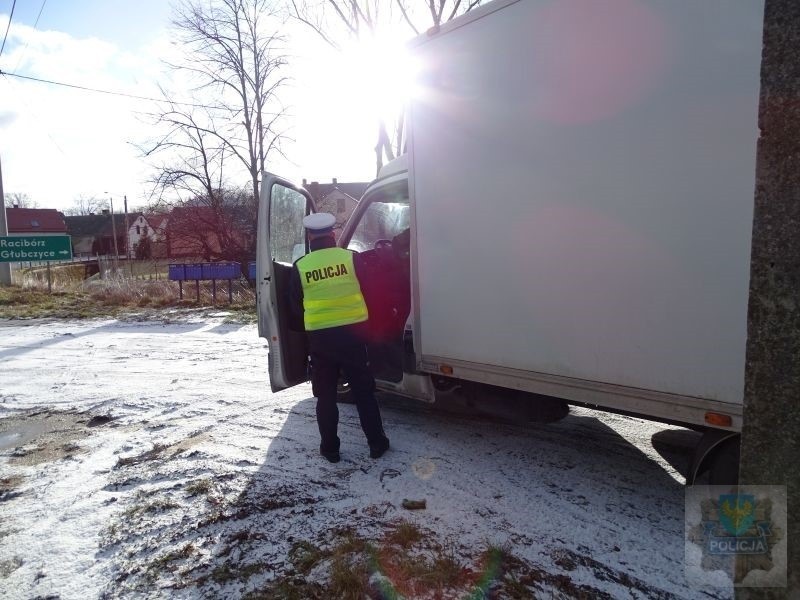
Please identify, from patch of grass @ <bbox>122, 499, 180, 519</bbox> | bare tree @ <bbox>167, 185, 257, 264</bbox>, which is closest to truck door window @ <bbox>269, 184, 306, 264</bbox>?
patch of grass @ <bbox>122, 499, 180, 519</bbox>

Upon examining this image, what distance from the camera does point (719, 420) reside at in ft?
7.90

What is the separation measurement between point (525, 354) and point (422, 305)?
3.07 feet

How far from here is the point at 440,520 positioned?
2.96 m

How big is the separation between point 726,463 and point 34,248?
17.9 meters

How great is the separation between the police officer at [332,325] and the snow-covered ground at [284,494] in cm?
30

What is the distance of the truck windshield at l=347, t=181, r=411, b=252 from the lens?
4812 millimetres

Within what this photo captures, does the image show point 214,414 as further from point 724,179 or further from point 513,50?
point 724,179

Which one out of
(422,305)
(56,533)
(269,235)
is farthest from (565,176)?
(56,533)

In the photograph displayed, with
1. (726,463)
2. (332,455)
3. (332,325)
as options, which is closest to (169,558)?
(332,455)

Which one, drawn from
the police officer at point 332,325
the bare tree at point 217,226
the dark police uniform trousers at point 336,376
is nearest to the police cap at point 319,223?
the police officer at point 332,325

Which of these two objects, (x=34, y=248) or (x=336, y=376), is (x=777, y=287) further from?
(x=34, y=248)

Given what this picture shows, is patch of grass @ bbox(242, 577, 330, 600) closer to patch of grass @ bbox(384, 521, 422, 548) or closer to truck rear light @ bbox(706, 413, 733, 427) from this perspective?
patch of grass @ bbox(384, 521, 422, 548)

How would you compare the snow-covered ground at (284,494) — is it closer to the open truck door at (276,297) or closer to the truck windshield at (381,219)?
the open truck door at (276,297)

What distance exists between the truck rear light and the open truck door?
10.6 feet
